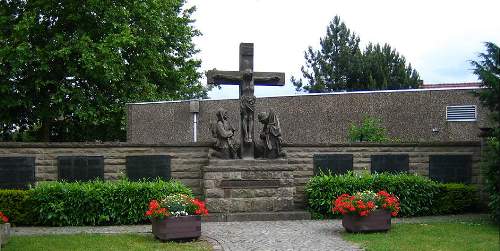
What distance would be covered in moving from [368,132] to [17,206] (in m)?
11.5

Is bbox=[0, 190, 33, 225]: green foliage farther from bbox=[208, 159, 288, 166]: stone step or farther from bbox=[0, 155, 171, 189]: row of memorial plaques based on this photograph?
bbox=[208, 159, 288, 166]: stone step

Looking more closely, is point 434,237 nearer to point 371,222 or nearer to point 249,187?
point 371,222

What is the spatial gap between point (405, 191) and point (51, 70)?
1591cm

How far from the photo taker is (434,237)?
34.7ft

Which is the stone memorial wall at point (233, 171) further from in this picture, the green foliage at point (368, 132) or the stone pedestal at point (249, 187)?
the green foliage at point (368, 132)

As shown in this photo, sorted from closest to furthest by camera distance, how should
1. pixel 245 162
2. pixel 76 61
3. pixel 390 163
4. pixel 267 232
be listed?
pixel 267 232
pixel 245 162
pixel 390 163
pixel 76 61

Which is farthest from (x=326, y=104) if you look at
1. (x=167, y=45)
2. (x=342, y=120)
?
(x=167, y=45)

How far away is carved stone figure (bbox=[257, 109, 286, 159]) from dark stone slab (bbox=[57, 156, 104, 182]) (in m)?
4.09

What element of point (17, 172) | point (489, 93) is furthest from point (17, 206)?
point (489, 93)

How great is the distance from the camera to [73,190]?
12977 mm

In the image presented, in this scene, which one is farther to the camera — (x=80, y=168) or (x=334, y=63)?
(x=334, y=63)

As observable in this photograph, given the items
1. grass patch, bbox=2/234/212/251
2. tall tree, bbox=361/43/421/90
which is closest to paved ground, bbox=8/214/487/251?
A: grass patch, bbox=2/234/212/251

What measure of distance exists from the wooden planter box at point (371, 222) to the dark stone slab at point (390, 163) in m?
4.23

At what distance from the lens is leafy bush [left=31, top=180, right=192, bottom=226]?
1294cm
